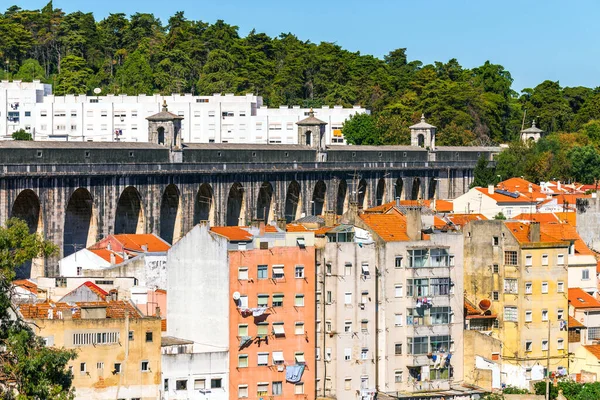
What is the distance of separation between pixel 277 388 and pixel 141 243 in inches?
912

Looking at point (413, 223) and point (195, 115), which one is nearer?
point (413, 223)

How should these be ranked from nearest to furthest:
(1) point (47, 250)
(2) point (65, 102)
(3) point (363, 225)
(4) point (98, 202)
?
(3) point (363, 225) → (1) point (47, 250) → (4) point (98, 202) → (2) point (65, 102)

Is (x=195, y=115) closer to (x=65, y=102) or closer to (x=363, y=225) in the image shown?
(x=65, y=102)

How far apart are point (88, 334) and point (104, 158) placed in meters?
40.4

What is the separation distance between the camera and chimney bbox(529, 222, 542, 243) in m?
66.8

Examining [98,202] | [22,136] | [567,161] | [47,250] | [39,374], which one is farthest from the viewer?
[22,136]

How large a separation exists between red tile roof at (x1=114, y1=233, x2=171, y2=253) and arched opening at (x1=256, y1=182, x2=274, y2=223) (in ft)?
92.0

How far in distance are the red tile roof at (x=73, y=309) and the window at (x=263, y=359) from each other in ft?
13.7

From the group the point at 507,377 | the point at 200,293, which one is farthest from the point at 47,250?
the point at 507,377

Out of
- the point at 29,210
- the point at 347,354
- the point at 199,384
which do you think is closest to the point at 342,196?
the point at 29,210

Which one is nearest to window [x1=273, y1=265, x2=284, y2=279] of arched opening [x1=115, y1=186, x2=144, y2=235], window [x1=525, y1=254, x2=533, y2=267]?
window [x1=525, y1=254, x2=533, y2=267]

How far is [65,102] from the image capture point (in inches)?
5955

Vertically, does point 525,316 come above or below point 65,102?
below

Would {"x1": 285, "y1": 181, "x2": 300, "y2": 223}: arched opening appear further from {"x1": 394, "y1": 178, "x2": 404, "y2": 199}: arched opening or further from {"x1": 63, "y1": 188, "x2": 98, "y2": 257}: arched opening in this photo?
{"x1": 63, "y1": 188, "x2": 98, "y2": 257}: arched opening
